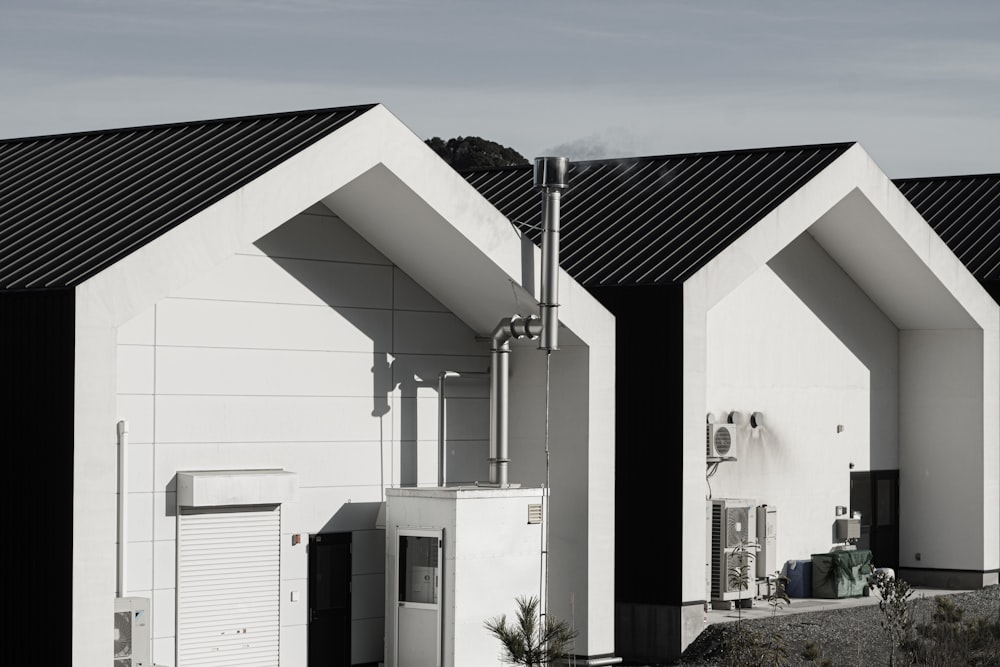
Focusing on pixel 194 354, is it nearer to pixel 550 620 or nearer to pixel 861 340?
pixel 550 620

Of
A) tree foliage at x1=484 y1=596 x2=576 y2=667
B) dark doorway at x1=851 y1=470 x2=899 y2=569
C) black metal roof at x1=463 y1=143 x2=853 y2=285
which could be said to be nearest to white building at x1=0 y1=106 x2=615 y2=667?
tree foliage at x1=484 y1=596 x2=576 y2=667

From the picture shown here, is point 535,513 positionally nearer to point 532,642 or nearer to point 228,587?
point 532,642

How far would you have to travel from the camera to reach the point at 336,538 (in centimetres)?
2042

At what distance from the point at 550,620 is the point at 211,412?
455 centimetres

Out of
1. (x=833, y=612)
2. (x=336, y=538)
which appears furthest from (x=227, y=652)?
(x=833, y=612)

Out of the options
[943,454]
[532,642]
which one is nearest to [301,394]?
[532,642]

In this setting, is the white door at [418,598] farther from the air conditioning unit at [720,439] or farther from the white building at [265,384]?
the air conditioning unit at [720,439]

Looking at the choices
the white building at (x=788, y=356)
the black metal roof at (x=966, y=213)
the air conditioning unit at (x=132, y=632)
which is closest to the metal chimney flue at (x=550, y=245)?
the white building at (x=788, y=356)

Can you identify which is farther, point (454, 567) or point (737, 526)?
point (737, 526)

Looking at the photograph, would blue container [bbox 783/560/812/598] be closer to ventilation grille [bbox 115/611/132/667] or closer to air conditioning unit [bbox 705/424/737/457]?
air conditioning unit [bbox 705/424/737/457]

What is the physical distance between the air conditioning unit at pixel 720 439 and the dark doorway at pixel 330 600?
7228mm

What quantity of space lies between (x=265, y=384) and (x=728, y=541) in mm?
8986

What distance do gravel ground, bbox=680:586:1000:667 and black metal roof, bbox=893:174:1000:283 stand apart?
6.95 m

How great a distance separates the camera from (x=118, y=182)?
19688mm
